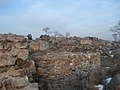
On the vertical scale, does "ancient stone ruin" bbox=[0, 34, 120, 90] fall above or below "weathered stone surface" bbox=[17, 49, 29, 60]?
below

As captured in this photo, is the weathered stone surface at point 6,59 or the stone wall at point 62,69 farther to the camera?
the stone wall at point 62,69

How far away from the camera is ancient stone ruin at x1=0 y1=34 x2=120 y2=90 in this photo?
527 centimetres

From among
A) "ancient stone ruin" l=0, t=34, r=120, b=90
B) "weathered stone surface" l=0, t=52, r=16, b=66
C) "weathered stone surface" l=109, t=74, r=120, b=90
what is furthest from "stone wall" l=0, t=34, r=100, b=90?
"weathered stone surface" l=109, t=74, r=120, b=90

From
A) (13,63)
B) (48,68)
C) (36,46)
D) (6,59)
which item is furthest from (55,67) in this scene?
(6,59)

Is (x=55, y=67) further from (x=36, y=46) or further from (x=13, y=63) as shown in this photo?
(x=13, y=63)

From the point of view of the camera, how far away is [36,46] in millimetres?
10305

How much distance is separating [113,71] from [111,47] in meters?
13.1

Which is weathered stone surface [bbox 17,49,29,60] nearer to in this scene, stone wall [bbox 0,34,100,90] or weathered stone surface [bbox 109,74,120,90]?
stone wall [bbox 0,34,100,90]

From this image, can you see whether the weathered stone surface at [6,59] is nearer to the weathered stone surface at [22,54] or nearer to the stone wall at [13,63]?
the stone wall at [13,63]

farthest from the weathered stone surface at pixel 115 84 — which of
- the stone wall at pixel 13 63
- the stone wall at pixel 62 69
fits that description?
the stone wall at pixel 62 69

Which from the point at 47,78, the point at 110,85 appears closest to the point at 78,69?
the point at 47,78

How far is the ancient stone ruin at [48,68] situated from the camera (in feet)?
17.3

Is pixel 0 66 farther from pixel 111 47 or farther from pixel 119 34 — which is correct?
pixel 119 34

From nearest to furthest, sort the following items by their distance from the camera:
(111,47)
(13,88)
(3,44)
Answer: (13,88)
(3,44)
(111,47)
